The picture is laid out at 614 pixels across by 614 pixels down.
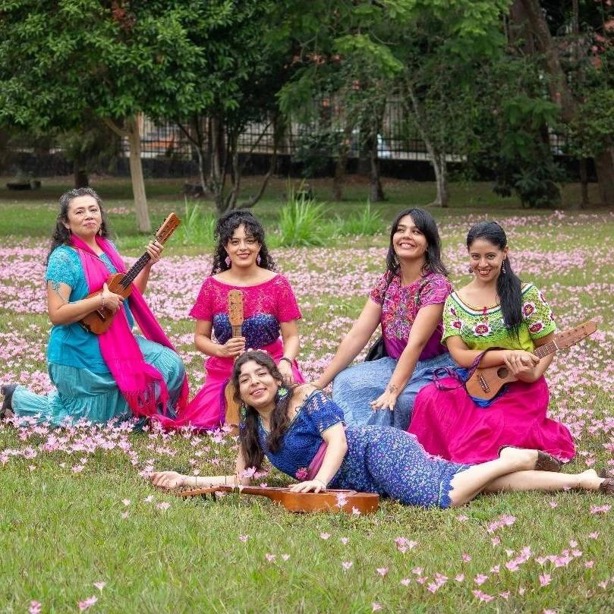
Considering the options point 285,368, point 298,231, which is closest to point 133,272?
point 285,368

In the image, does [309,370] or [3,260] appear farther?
[3,260]

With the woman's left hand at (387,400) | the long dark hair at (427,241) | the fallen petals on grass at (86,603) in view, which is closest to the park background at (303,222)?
the fallen petals on grass at (86,603)

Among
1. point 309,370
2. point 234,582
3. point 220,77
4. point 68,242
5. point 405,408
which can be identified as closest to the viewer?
point 234,582

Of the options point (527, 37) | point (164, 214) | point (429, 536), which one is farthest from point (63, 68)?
point (429, 536)

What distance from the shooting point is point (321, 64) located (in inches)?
1017

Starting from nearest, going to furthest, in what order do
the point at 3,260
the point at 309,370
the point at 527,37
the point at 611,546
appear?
the point at 611,546, the point at 309,370, the point at 3,260, the point at 527,37

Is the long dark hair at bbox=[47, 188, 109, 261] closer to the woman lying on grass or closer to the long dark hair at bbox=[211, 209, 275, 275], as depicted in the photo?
the long dark hair at bbox=[211, 209, 275, 275]

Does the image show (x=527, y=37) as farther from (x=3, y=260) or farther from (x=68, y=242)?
(x=68, y=242)

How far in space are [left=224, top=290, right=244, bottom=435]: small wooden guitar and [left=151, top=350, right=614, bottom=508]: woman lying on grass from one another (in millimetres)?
1326

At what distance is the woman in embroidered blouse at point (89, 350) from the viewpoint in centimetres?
738

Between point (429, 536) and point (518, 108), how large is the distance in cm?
2103

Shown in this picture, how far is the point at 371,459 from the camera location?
5.73 meters

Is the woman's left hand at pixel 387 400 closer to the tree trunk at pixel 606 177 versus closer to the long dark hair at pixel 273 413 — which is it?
the long dark hair at pixel 273 413

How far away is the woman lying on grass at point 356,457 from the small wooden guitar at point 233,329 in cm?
133
